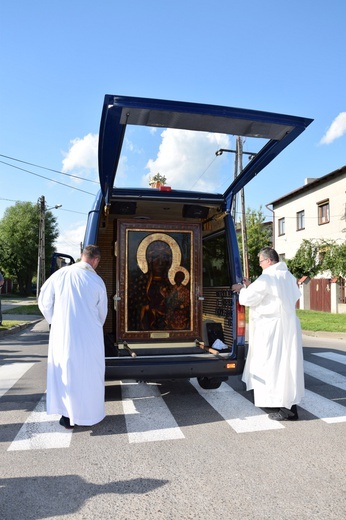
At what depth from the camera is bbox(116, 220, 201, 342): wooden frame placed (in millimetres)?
6422

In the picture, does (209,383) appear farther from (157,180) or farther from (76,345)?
(157,180)

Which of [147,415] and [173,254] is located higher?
[173,254]

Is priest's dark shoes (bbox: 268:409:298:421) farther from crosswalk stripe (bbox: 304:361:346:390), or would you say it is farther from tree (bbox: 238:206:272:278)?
tree (bbox: 238:206:272:278)

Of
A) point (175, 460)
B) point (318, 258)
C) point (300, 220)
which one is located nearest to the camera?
point (175, 460)

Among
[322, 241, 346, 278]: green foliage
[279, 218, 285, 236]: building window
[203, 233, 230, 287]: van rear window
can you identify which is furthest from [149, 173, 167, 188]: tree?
[279, 218, 285, 236]: building window

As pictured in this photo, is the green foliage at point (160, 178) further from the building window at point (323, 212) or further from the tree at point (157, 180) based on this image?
the building window at point (323, 212)

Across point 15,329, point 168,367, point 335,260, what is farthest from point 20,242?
point 168,367

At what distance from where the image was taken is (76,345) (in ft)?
14.6

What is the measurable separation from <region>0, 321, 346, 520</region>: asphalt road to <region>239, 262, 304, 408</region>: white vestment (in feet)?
1.06

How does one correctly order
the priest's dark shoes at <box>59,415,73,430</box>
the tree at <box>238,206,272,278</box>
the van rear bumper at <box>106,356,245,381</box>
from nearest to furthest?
1. the priest's dark shoes at <box>59,415,73,430</box>
2. the van rear bumper at <box>106,356,245,381</box>
3. the tree at <box>238,206,272,278</box>

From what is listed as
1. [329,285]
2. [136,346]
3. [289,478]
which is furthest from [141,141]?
[329,285]

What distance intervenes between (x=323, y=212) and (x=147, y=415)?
83.7 ft

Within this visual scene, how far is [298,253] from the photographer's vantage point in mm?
27703

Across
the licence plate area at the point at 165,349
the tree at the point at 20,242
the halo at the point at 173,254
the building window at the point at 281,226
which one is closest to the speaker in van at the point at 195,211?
the halo at the point at 173,254
